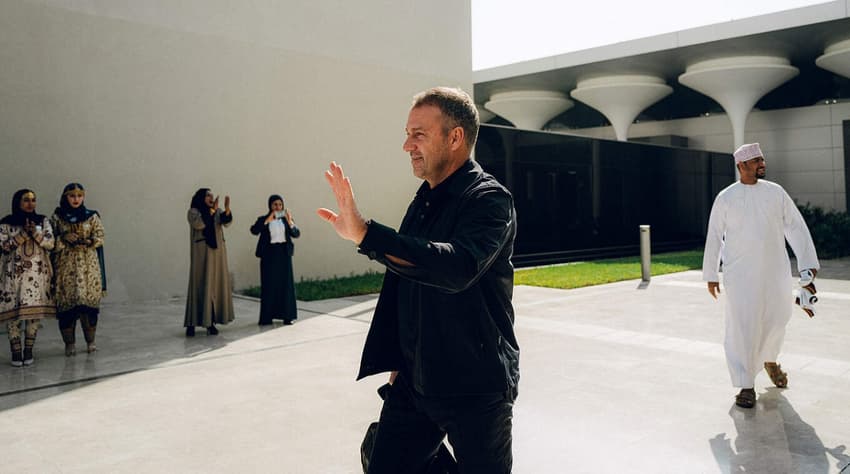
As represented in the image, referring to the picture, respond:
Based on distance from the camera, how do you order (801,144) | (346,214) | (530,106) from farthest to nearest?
(530,106)
(801,144)
(346,214)

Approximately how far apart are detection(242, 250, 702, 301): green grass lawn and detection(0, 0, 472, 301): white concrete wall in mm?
1102

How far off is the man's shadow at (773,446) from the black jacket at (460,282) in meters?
2.41

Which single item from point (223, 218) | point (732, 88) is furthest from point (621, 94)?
point (223, 218)

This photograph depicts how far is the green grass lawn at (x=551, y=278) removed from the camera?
41.9 feet

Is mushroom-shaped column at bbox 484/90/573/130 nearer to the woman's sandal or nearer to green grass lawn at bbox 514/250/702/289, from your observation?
green grass lawn at bbox 514/250/702/289

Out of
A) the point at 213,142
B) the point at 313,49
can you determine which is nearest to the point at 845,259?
the point at 313,49

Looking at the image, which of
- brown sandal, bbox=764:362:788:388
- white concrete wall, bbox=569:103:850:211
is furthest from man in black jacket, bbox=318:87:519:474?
white concrete wall, bbox=569:103:850:211

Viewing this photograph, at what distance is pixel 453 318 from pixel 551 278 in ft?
40.5

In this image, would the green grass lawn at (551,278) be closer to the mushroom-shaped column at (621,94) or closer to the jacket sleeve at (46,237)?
the jacket sleeve at (46,237)

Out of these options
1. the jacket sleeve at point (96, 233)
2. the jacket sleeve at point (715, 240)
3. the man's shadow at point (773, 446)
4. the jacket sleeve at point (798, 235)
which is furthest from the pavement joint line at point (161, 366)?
the jacket sleeve at point (798, 235)

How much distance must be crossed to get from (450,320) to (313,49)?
14008 millimetres

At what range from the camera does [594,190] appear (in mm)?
20641

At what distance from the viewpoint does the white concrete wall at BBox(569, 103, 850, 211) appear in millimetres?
26766

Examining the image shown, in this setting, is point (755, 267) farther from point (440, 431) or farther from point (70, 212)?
point (70, 212)
